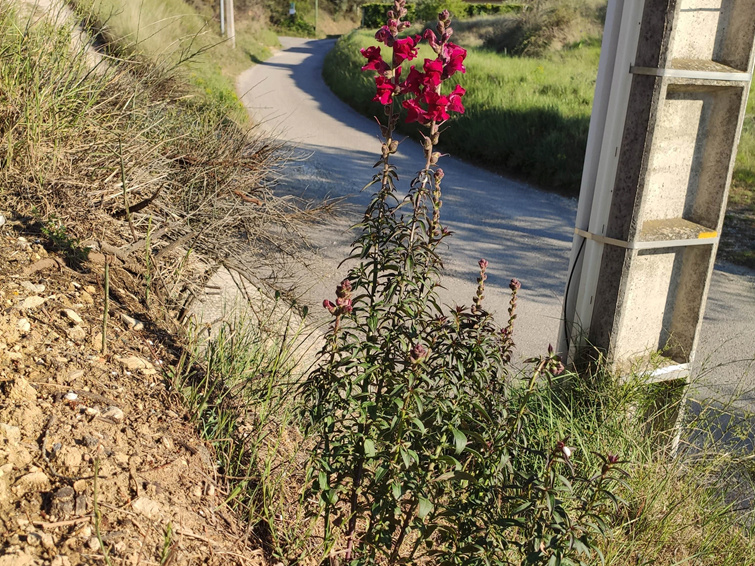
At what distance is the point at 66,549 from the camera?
1806mm

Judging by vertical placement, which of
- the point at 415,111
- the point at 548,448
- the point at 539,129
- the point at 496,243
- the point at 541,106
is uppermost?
the point at 541,106

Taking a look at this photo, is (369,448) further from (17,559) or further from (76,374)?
(76,374)

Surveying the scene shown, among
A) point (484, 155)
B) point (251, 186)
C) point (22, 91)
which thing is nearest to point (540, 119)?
point (484, 155)

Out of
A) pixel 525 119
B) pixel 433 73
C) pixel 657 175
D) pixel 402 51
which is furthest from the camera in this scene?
pixel 525 119

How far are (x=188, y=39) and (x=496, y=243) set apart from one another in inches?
184

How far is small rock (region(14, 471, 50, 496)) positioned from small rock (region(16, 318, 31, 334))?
72 centimetres

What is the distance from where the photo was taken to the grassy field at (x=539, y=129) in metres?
9.37

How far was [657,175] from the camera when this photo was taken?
11.5ft

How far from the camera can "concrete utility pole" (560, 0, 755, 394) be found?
10.7 ft

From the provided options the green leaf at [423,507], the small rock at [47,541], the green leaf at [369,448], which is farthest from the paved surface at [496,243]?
the small rock at [47,541]

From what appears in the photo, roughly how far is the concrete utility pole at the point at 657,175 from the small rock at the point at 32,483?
269 cm

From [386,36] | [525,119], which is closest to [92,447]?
[386,36]

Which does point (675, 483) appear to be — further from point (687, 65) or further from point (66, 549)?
point (66, 549)

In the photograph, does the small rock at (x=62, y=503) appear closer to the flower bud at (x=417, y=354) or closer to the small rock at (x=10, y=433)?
the small rock at (x=10, y=433)
